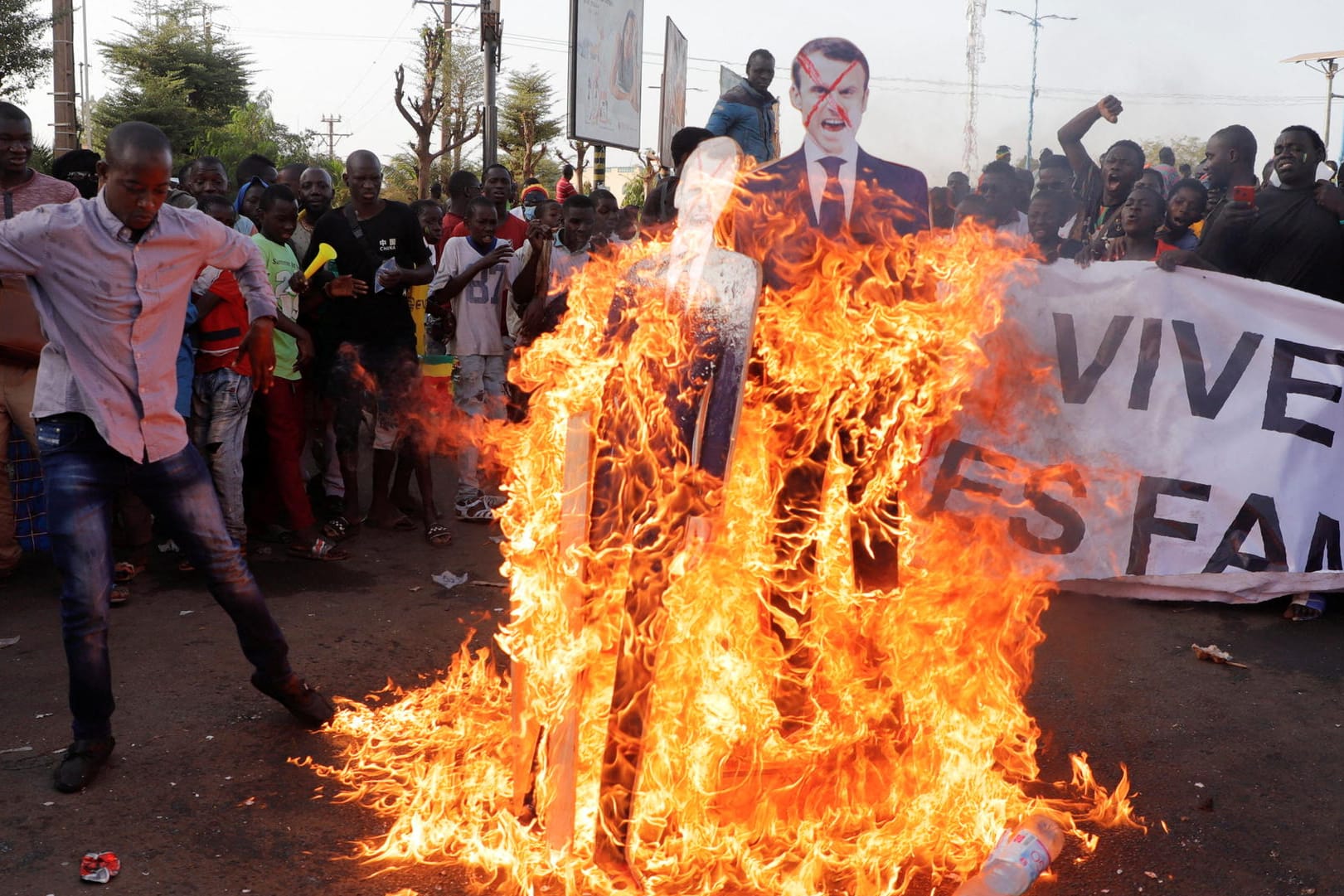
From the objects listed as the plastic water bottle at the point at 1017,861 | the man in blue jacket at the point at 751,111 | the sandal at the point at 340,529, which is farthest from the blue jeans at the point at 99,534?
the man in blue jacket at the point at 751,111

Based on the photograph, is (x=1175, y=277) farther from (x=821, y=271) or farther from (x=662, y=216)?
(x=821, y=271)

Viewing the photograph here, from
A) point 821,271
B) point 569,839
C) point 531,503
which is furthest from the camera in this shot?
point 821,271

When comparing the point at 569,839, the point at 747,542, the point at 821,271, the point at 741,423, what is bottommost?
the point at 569,839

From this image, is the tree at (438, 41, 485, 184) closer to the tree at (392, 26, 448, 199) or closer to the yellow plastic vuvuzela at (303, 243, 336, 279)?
the tree at (392, 26, 448, 199)

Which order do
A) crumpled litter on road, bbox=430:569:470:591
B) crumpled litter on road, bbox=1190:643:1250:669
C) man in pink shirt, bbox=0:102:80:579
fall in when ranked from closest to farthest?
crumpled litter on road, bbox=1190:643:1250:669, man in pink shirt, bbox=0:102:80:579, crumpled litter on road, bbox=430:569:470:591

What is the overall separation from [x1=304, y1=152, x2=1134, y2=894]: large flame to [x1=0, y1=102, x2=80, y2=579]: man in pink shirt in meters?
2.89

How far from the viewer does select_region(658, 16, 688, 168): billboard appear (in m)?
21.7

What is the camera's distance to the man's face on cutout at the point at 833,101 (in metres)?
4.02

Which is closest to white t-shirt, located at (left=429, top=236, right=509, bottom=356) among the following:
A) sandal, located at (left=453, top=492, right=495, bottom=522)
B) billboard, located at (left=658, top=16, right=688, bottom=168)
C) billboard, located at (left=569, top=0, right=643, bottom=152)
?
sandal, located at (left=453, top=492, right=495, bottom=522)

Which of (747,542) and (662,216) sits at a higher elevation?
(662,216)

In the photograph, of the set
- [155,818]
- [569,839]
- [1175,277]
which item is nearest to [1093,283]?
[1175,277]

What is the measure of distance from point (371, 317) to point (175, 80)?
46591 millimetres

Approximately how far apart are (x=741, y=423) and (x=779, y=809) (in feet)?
4.21

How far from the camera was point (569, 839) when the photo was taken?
3.22 metres
